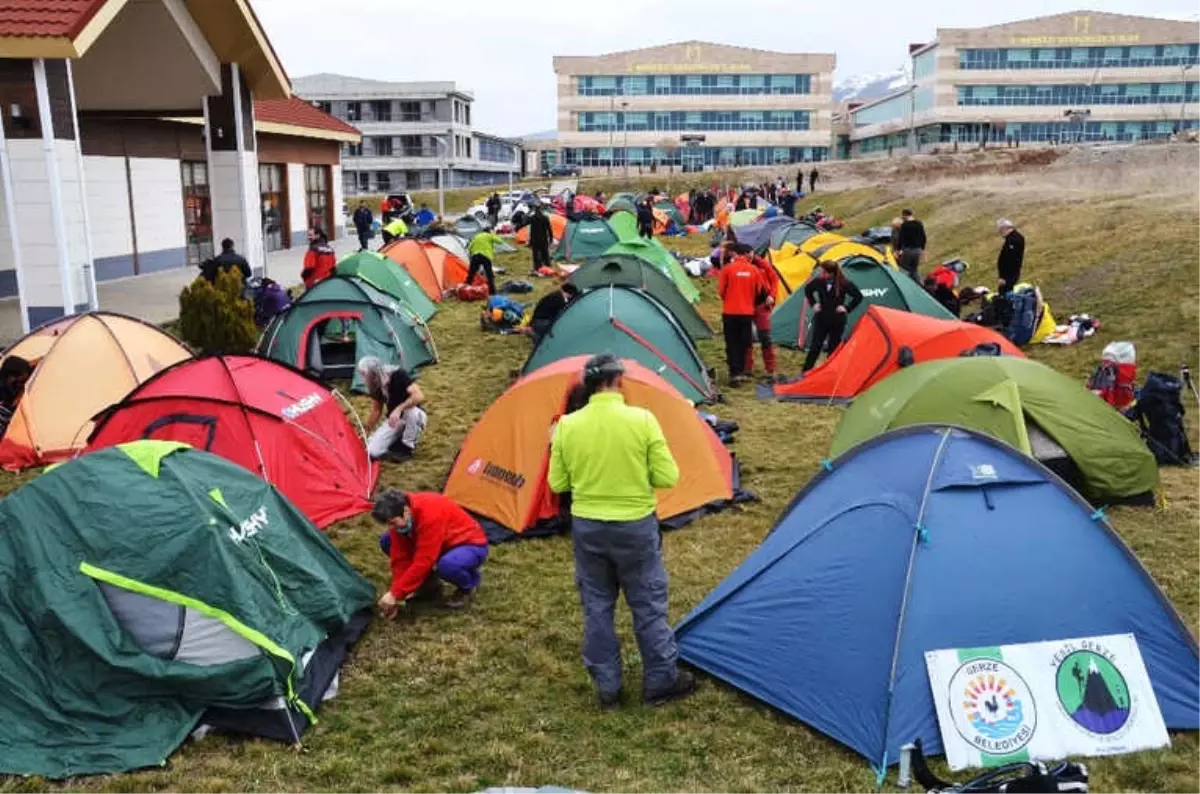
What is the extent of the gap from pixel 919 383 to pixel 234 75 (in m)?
15.2

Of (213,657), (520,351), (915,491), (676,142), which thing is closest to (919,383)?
(915,491)

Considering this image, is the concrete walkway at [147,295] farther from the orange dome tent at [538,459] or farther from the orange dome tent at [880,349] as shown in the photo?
the orange dome tent at [880,349]

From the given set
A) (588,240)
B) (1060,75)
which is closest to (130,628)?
(588,240)

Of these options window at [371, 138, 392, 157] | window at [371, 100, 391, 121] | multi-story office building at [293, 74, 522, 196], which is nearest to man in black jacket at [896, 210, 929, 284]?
multi-story office building at [293, 74, 522, 196]

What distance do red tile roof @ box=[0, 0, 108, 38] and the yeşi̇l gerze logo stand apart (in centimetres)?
1294

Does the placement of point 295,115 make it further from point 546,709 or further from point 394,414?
point 546,709

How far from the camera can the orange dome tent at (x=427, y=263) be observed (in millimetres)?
20266

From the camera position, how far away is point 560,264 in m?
24.9

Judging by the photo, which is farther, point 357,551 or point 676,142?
point 676,142

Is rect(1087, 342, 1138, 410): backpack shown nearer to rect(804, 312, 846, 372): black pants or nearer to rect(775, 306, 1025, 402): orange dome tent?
rect(775, 306, 1025, 402): orange dome tent

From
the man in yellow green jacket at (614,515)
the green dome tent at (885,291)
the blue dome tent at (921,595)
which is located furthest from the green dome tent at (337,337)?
the blue dome tent at (921,595)

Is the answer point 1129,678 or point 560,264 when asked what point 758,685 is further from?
point 560,264

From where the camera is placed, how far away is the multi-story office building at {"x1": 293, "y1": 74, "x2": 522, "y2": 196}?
227 feet

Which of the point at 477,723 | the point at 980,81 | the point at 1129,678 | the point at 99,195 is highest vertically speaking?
the point at 980,81
